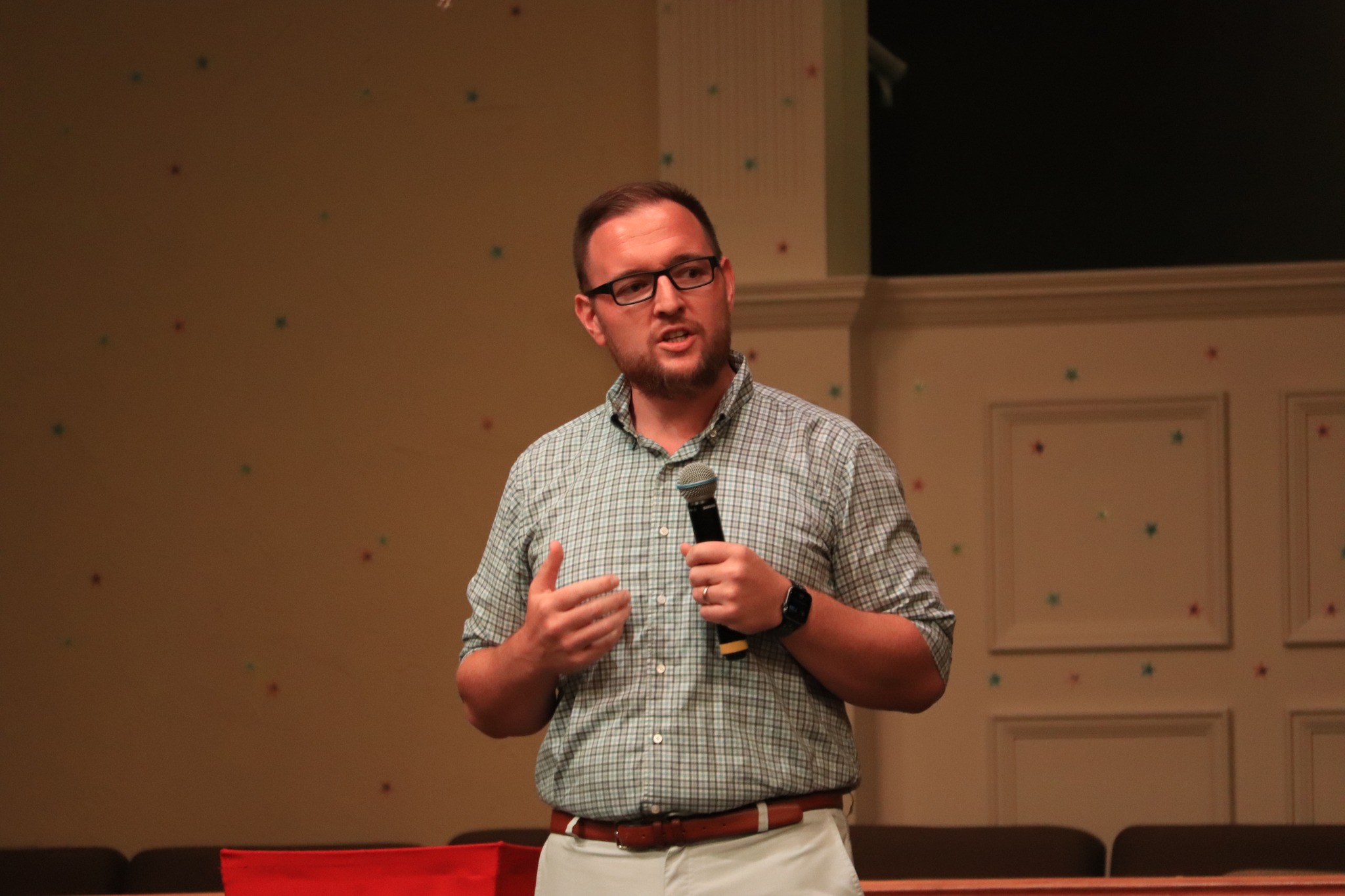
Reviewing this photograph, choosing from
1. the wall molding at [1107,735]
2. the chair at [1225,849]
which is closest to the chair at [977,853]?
the chair at [1225,849]

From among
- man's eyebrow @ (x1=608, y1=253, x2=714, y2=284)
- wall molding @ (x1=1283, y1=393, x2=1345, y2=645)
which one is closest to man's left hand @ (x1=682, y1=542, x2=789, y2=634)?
man's eyebrow @ (x1=608, y1=253, x2=714, y2=284)

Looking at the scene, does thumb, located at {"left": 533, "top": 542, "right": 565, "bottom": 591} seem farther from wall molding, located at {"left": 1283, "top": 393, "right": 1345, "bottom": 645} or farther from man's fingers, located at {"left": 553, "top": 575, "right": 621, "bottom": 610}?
wall molding, located at {"left": 1283, "top": 393, "right": 1345, "bottom": 645}

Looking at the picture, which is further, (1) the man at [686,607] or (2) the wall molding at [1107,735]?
(2) the wall molding at [1107,735]

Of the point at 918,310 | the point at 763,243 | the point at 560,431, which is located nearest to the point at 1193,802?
the point at 918,310

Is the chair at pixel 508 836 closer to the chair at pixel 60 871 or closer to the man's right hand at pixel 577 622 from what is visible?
the chair at pixel 60 871

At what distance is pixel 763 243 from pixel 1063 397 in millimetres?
786

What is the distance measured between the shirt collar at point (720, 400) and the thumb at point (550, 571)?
0.18 meters

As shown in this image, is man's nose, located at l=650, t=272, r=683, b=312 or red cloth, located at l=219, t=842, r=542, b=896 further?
red cloth, located at l=219, t=842, r=542, b=896

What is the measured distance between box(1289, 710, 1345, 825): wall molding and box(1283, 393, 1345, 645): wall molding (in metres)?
0.16

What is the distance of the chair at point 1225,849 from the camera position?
7.91 ft

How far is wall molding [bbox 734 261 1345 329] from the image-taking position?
3.07 meters

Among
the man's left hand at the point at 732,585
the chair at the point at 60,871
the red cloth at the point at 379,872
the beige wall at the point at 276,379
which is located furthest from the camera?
the beige wall at the point at 276,379

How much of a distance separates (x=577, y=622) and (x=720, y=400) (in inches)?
12.9

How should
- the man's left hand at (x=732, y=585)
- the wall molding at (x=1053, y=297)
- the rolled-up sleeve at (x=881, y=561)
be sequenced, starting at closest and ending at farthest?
the man's left hand at (x=732, y=585), the rolled-up sleeve at (x=881, y=561), the wall molding at (x=1053, y=297)
